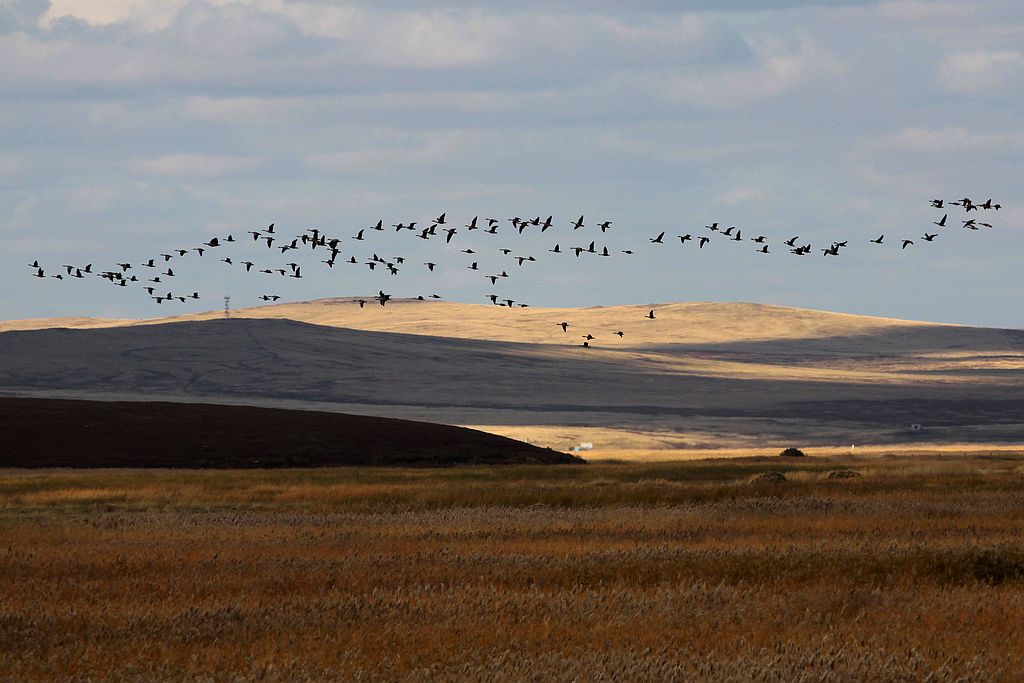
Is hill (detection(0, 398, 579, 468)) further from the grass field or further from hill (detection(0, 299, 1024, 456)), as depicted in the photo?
hill (detection(0, 299, 1024, 456))

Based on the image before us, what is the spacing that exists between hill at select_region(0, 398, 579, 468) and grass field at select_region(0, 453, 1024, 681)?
28581 millimetres

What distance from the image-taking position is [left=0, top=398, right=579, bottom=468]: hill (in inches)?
2633

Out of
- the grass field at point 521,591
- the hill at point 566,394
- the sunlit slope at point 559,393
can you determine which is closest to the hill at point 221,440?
the grass field at point 521,591

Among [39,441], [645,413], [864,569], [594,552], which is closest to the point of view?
[864,569]

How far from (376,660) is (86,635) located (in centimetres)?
342

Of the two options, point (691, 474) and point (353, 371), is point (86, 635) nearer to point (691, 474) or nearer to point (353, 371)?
point (691, 474)

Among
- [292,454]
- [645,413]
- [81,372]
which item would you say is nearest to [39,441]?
[292,454]

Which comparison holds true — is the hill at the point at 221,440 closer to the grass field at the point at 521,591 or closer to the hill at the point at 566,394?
the grass field at the point at 521,591

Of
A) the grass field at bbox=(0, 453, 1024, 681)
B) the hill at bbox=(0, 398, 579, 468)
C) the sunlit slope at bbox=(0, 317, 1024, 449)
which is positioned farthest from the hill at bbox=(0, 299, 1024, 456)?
the grass field at bbox=(0, 453, 1024, 681)

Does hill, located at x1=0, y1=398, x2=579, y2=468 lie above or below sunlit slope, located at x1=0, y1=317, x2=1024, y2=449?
above

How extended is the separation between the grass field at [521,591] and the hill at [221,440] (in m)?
28.6

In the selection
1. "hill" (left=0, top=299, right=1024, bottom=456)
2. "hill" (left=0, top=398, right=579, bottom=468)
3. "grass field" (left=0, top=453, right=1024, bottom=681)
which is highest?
"grass field" (left=0, top=453, right=1024, bottom=681)

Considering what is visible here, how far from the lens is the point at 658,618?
55.8 feet

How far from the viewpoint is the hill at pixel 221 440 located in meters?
66.9
